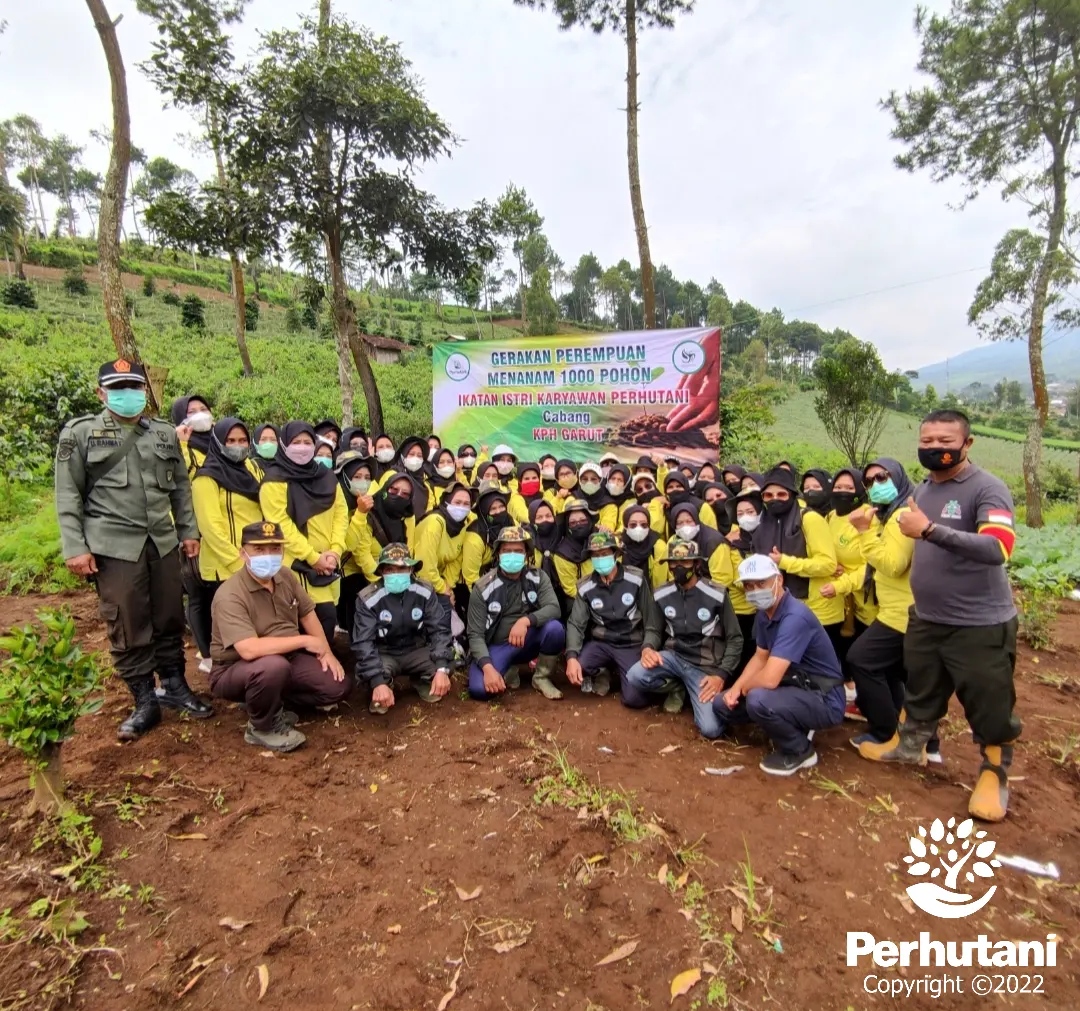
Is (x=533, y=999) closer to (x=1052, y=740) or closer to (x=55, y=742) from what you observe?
(x=55, y=742)

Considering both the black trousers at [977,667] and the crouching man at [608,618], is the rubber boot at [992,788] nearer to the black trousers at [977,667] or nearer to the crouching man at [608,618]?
the black trousers at [977,667]

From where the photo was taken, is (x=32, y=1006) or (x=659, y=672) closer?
(x=32, y=1006)

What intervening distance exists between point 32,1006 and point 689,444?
7.78m

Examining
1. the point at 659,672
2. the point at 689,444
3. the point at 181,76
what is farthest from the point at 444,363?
the point at 659,672

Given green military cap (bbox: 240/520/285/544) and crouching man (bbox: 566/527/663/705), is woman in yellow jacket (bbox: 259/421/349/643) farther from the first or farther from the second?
crouching man (bbox: 566/527/663/705)

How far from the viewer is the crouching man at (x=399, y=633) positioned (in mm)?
4035

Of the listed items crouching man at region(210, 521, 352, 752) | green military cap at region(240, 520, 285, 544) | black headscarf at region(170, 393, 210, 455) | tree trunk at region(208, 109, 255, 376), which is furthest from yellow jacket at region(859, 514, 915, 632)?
tree trunk at region(208, 109, 255, 376)

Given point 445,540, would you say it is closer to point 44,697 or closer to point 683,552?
point 683,552

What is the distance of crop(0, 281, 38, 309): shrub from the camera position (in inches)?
1037

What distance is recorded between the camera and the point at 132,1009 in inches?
75.9

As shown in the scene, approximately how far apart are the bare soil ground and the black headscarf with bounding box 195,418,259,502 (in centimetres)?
146

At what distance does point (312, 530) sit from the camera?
422cm

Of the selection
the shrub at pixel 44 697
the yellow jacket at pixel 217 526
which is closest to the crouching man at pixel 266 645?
the yellow jacket at pixel 217 526

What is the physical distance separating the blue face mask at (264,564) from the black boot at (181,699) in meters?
0.95
